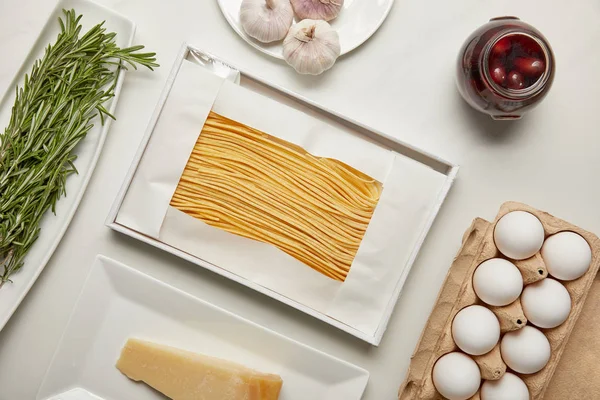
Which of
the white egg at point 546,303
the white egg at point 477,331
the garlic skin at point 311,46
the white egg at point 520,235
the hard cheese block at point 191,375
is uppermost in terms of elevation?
the garlic skin at point 311,46

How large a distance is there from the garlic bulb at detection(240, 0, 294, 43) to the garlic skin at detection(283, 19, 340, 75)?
0.02 m

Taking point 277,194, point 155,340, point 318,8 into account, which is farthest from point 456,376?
point 318,8

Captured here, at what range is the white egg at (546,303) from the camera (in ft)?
2.76

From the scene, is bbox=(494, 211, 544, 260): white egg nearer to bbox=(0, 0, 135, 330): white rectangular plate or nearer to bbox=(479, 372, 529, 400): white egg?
bbox=(479, 372, 529, 400): white egg

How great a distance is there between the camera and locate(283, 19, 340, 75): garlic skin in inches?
38.0

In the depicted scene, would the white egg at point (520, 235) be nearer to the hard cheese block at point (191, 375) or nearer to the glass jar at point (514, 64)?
the glass jar at point (514, 64)

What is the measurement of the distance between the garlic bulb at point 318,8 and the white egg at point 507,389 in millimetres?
670

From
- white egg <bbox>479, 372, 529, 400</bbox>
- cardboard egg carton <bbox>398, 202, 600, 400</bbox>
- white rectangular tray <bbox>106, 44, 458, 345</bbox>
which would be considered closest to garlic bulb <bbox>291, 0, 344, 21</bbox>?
white rectangular tray <bbox>106, 44, 458, 345</bbox>

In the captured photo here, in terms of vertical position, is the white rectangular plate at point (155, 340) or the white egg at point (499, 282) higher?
the white egg at point (499, 282)

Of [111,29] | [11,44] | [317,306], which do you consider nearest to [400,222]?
[317,306]

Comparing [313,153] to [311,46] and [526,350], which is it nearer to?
[311,46]

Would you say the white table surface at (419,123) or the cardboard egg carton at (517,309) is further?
the white table surface at (419,123)

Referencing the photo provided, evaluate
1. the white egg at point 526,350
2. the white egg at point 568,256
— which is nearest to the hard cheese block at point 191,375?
the white egg at point 526,350

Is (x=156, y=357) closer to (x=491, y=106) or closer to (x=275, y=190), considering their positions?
(x=275, y=190)
